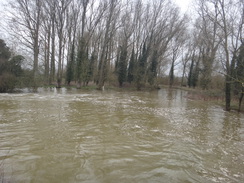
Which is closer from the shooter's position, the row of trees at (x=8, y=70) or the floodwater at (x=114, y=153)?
the floodwater at (x=114, y=153)

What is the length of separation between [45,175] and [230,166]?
391 cm

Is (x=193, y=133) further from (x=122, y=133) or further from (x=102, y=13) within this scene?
(x=102, y=13)

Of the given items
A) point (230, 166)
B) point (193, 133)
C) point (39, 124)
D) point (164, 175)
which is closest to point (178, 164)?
point (164, 175)

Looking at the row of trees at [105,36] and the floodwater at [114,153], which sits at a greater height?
the row of trees at [105,36]

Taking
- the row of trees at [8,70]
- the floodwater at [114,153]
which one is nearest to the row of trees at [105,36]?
the row of trees at [8,70]

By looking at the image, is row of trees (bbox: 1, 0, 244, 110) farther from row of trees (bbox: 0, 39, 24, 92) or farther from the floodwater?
the floodwater

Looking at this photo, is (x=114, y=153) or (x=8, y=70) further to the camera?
(x=8, y=70)

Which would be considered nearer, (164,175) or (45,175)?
(45,175)

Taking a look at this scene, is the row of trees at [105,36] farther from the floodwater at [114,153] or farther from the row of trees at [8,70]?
the floodwater at [114,153]

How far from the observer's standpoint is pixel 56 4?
72.0ft

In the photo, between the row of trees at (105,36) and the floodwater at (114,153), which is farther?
the row of trees at (105,36)

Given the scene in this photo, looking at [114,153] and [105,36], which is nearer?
[114,153]

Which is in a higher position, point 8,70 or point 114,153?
point 8,70

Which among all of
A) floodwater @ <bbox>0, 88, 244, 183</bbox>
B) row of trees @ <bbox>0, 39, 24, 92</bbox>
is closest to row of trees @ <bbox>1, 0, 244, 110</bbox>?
row of trees @ <bbox>0, 39, 24, 92</bbox>
